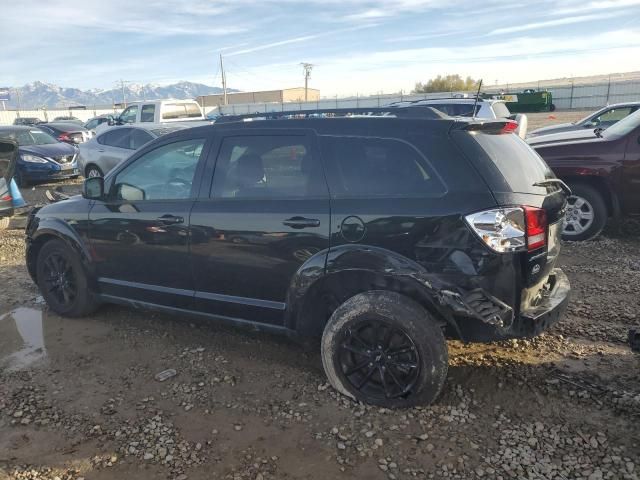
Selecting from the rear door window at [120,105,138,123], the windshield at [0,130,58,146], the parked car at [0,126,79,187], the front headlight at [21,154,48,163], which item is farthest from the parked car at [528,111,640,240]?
the windshield at [0,130,58,146]

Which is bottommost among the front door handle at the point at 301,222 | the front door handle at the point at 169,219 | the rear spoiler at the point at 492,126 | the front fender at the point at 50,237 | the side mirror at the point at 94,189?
the front fender at the point at 50,237

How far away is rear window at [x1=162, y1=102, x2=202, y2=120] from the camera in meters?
14.1

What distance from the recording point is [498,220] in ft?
9.25

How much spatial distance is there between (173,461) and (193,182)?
76.7 inches

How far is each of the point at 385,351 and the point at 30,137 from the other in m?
14.3

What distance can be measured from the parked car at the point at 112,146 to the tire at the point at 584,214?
23.4 ft

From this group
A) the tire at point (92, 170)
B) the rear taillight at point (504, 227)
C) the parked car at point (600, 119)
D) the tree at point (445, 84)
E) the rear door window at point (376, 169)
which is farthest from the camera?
the tree at point (445, 84)

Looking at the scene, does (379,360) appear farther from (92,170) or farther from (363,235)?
(92,170)

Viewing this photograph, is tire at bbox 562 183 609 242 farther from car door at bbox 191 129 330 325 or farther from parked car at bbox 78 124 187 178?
parked car at bbox 78 124 187 178

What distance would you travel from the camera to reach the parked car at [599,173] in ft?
20.4

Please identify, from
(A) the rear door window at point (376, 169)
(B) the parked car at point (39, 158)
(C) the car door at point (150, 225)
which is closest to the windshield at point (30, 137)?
(B) the parked car at point (39, 158)

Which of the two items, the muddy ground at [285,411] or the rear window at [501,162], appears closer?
the muddy ground at [285,411]

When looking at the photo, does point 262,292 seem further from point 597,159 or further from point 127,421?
point 597,159

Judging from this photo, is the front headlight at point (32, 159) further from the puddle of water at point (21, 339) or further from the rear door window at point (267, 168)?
the rear door window at point (267, 168)
